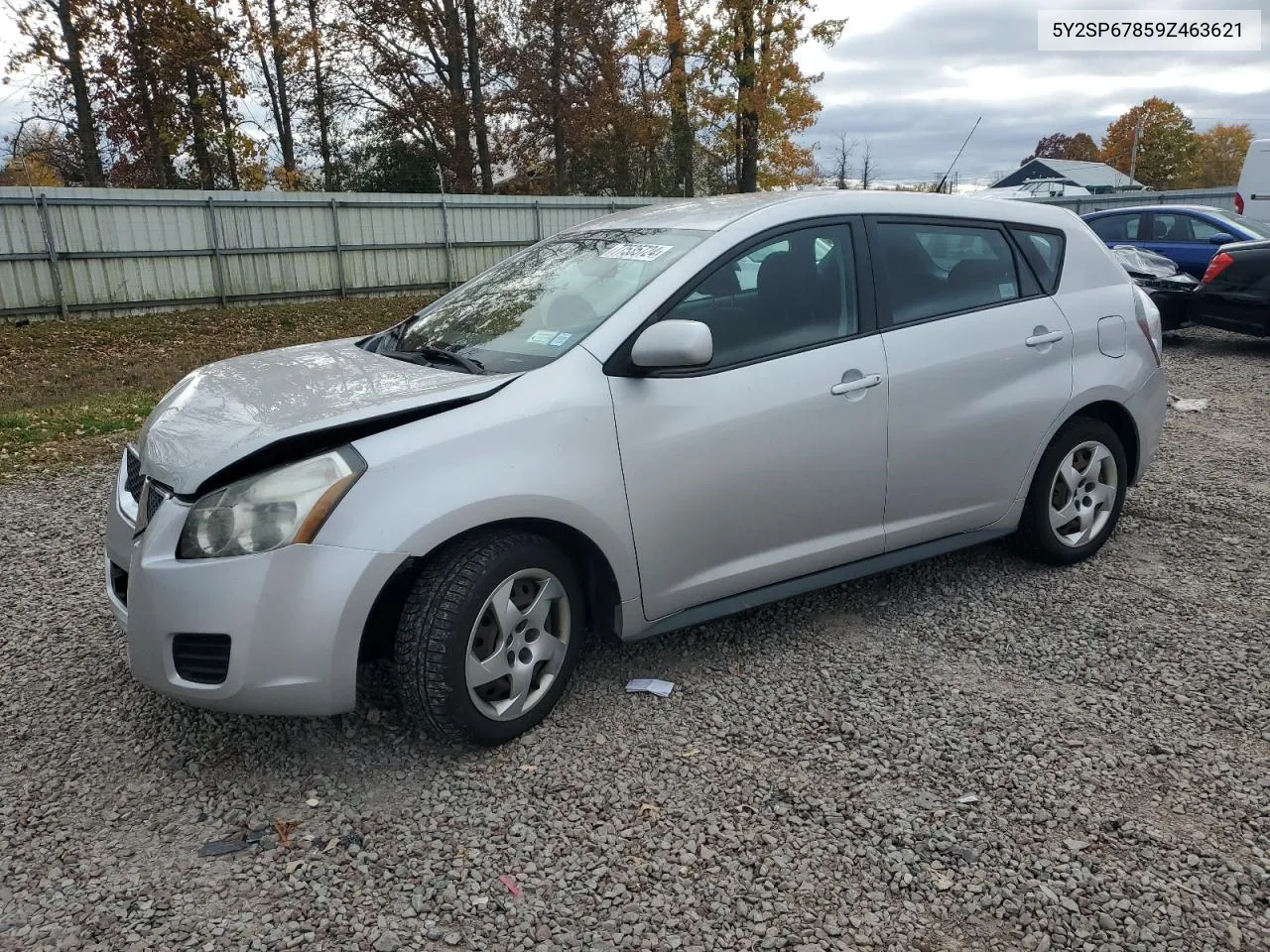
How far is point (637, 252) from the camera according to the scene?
3631 mm

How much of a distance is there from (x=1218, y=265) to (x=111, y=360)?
516 inches

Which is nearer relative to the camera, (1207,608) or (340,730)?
(340,730)

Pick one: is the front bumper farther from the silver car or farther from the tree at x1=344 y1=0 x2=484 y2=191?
the tree at x1=344 y1=0 x2=484 y2=191

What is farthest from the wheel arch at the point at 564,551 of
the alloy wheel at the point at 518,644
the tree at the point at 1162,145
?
the tree at the point at 1162,145

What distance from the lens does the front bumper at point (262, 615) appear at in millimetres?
2637

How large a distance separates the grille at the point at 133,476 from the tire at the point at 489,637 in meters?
1.06

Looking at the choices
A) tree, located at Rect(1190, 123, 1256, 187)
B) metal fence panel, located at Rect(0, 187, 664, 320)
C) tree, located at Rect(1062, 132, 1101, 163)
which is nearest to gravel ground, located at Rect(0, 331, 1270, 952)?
metal fence panel, located at Rect(0, 187, 664, 320)

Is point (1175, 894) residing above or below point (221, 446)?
below

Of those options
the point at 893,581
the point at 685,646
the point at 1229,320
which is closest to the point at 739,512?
the point at 685,646

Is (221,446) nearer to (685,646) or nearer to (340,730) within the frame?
(340,730)

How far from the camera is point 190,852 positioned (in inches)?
103

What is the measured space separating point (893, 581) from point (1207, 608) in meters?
1.29

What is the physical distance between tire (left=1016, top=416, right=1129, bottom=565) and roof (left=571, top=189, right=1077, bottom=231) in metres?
1.01

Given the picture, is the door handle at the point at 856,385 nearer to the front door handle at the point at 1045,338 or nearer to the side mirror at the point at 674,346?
the side mirror at the point at 674,346
